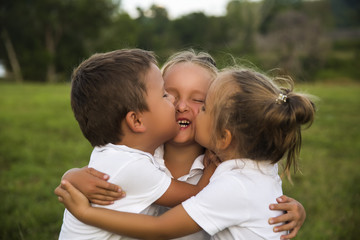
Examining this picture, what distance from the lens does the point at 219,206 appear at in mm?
1549

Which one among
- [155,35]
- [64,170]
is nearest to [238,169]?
[64,170]

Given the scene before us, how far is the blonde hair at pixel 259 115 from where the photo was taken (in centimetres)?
165

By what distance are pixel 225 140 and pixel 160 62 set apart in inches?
171

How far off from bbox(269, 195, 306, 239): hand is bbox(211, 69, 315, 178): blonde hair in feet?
0.71

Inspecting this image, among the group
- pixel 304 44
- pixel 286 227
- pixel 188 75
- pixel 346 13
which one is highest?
pixel 188 75

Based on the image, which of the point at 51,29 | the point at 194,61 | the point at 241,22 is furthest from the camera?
the point at 241,22

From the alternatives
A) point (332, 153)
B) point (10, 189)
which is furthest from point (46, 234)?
point (332, 153)

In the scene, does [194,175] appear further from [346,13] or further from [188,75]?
[346,13]

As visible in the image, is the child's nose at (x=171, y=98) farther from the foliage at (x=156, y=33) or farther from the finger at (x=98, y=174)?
the foliage at (x=156, y=33)

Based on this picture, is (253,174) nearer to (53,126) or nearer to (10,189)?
(10,189)

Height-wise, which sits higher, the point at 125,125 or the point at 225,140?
the point at 125,125

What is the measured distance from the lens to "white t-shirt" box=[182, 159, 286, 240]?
5.11ft

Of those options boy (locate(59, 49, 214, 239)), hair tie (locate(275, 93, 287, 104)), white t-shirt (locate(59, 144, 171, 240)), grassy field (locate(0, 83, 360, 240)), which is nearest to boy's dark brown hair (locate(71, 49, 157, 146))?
boy (locate(59, 49, 214, 239))

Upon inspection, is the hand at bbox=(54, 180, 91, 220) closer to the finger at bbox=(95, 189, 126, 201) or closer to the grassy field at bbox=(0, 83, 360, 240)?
the finger at bbox=(95, 189, 126, 201)
